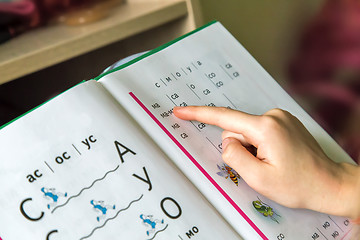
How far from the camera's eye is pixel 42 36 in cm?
60

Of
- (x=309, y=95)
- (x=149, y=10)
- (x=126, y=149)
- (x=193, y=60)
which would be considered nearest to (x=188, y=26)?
(x=149, y=10)

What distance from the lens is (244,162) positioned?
41 cm

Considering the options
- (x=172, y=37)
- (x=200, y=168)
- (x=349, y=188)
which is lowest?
(x=349, y=188)

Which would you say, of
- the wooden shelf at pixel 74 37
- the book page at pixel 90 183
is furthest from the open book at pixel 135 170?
the wooden shelf at pixel 74 37

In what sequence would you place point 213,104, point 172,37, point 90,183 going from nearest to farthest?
point 90,183 → point 213,104 → point 172,37

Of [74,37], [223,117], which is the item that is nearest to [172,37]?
[74,37]

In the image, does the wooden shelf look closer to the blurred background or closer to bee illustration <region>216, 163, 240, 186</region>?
the blurred background

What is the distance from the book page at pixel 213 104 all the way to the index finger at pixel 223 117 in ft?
0.04

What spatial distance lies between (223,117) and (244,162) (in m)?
0.05

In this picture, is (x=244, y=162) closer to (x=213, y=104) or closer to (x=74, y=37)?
(x=213, y=104)

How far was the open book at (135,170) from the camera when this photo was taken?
35cm

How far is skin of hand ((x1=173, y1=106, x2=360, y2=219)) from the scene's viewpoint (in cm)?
41

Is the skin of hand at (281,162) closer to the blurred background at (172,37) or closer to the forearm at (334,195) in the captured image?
the forearm at (334,195)

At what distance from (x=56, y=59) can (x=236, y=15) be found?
537 millimetres
